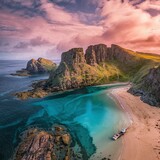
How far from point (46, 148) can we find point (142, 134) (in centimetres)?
3512

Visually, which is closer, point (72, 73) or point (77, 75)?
point (72, 73)

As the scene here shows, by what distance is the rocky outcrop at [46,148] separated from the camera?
45.9 m

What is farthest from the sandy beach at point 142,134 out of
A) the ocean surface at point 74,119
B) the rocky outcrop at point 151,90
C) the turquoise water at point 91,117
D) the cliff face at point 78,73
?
the cliff face at point 78,73

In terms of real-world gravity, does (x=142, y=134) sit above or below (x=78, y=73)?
below

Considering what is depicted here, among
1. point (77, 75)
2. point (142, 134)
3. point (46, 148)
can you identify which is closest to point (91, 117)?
point (142, 134)

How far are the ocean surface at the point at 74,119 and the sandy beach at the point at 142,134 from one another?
320 centimetres

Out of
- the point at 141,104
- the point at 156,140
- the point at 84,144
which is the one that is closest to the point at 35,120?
the point at 84,144

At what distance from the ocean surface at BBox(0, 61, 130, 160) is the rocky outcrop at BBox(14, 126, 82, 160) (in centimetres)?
329

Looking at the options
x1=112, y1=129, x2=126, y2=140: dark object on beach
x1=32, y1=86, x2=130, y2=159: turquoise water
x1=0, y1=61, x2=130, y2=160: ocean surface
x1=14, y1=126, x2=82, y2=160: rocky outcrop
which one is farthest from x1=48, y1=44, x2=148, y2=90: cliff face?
x1=112, y1=129, x2=126, y2=140: dark object on beach

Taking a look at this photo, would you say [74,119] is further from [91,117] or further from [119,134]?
[119,134]

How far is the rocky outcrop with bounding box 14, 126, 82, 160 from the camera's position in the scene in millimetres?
45906

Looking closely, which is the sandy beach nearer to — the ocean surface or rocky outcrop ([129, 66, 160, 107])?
the ocean surface

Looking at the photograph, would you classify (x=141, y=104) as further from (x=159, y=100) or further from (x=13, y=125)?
(x=13, y=125)

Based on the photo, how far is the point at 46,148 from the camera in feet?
162
